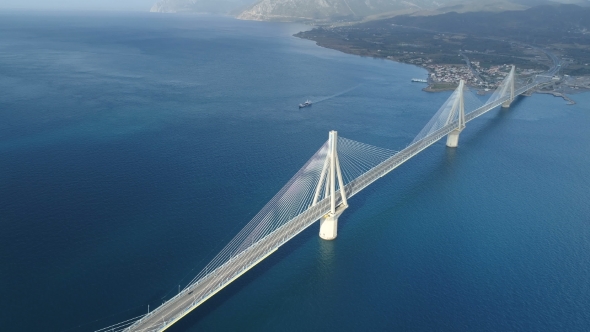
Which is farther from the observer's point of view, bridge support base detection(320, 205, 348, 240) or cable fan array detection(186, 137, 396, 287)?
bridge support base detection(320, 205, 348, 240)

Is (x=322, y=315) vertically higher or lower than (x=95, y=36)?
lower

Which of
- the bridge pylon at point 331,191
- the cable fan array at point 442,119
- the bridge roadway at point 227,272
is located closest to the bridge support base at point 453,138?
the cable fan array at point 442,119

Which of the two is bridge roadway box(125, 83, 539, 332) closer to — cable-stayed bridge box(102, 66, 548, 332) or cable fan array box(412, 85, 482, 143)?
cable-stayed bridge box(102, 66, 548, 332)

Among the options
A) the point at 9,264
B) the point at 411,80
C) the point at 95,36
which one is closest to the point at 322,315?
the point at 9,264

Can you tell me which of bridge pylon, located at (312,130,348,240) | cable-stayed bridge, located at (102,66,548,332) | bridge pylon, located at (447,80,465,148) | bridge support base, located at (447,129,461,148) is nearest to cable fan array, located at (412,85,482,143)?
bridge pylon, located at (447,80,465,148)

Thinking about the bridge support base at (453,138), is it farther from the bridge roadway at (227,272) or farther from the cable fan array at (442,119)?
the bridge roadway at (227,272)

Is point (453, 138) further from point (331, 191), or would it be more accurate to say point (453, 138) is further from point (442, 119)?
point (331, 191)

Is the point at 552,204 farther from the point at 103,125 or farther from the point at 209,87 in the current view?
the point at 209,87
